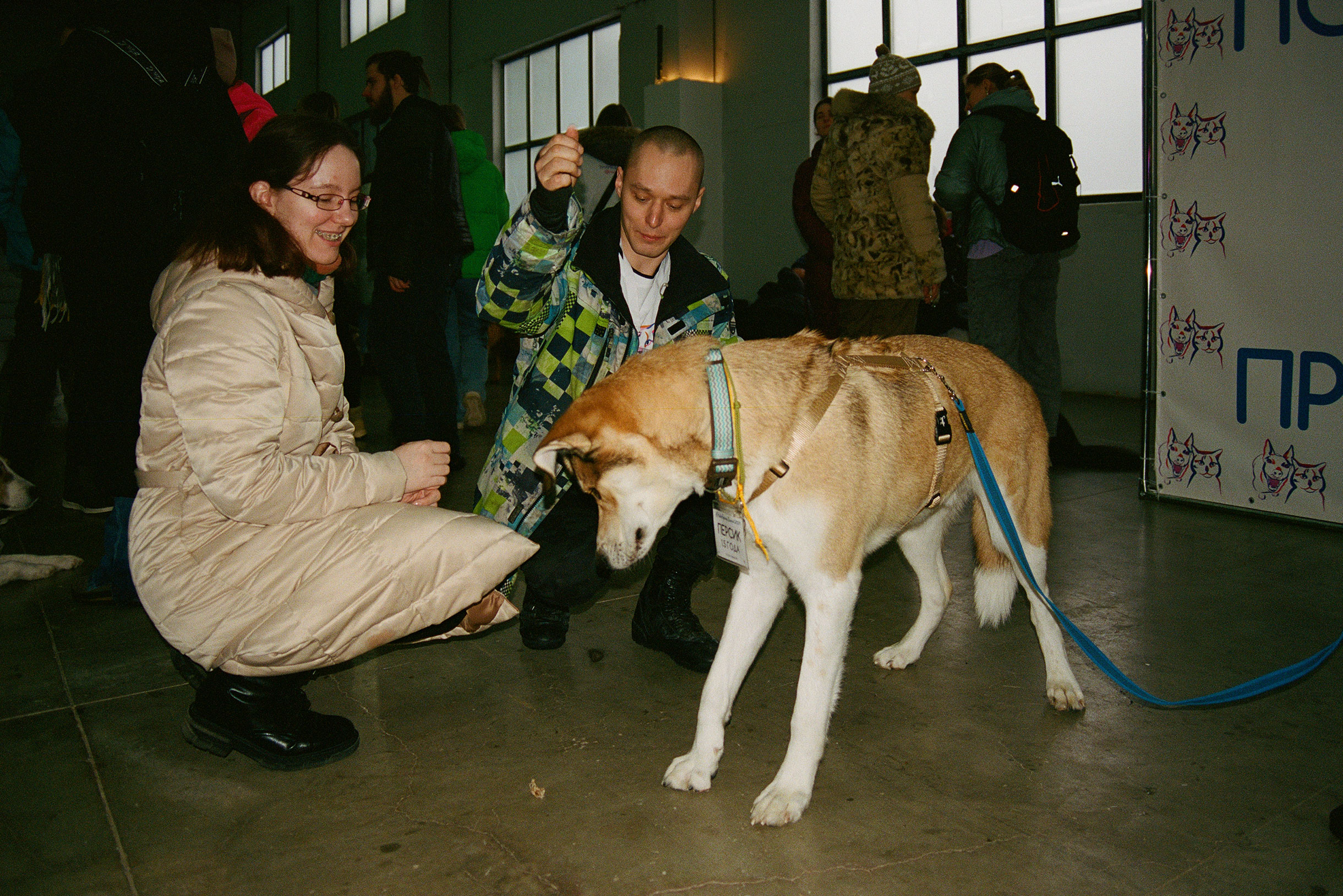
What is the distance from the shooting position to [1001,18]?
9.40 m

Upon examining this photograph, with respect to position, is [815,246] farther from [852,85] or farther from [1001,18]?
[852,85]

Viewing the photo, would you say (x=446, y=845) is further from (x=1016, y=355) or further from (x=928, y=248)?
(x=1016, y=355)

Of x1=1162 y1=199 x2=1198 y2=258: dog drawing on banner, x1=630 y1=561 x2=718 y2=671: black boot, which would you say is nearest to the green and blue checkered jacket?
x1=630 y1=561 x2=718 y2=671: black boot

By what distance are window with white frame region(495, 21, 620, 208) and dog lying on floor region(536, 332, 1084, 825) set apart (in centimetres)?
1152

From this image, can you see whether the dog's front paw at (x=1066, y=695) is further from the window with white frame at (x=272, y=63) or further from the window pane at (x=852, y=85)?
the window with white frame at (x=272, y=63)

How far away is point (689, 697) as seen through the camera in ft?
9.83

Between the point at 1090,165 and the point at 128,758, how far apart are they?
9.36 m

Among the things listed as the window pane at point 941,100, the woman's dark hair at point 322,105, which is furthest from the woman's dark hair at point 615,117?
the window pane at point 941,100

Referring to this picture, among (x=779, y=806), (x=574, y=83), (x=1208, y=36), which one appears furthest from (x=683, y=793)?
(x=574, y=83)

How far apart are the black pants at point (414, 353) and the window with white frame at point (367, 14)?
1489 cm

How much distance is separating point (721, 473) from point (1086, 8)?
28.5ft

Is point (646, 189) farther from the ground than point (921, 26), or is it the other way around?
point (921, 26)

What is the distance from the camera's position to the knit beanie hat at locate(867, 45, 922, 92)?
5469 mm

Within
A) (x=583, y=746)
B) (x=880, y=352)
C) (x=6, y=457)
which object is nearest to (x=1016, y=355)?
(x=880, y=352)
